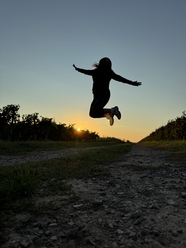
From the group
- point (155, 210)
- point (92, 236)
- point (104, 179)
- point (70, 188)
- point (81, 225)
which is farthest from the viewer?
point (104, 179)

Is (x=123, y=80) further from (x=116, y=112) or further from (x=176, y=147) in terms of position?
(x=176, y=147)

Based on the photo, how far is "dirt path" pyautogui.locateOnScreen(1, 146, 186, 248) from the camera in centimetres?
324

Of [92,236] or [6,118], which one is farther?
[6,118]

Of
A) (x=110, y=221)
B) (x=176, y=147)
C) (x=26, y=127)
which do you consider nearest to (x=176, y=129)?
(x=176, y=147)

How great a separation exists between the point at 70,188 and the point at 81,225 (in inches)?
78.7

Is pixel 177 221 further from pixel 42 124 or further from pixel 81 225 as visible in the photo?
pixel 42 124

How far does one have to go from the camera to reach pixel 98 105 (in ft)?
25.8

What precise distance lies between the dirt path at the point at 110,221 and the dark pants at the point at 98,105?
9.39ft

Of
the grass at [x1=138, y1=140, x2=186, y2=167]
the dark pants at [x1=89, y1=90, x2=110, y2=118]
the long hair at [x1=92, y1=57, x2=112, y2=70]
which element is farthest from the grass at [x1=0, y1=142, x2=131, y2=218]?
the grass at [x1=138, y1=140, x2=186, y2=167]

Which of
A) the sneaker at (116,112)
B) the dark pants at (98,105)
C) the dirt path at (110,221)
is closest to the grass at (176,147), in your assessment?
the sneaker at (116,112)

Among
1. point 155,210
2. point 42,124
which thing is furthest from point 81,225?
point 42,124

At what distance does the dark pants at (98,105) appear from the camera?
7855 mm

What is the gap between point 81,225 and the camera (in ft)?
12.1

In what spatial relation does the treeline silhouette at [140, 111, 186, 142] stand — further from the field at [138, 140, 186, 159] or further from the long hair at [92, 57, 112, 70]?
the long hair at [92, 57, 112, 70]
